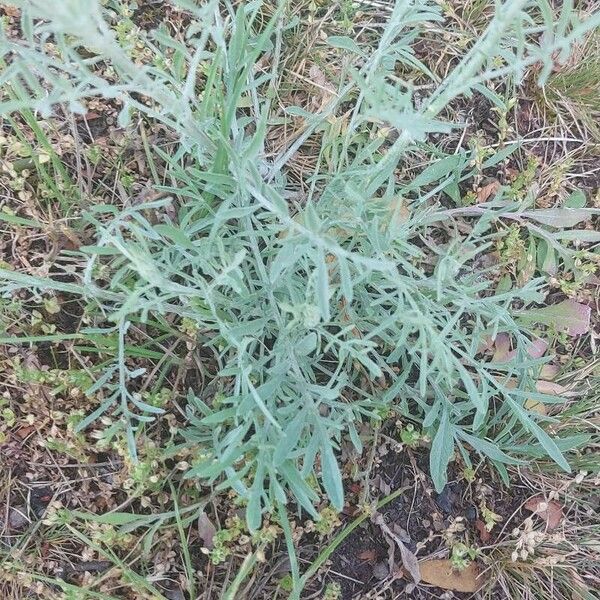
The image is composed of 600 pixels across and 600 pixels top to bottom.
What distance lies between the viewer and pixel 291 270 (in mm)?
1418

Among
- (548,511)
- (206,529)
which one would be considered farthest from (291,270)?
(548,511)

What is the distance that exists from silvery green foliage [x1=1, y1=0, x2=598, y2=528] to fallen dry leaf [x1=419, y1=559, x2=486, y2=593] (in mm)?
301

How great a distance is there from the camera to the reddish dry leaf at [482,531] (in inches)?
71.2

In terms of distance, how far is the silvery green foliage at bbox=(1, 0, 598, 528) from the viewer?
1102 mm

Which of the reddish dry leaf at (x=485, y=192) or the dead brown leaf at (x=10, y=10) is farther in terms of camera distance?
the reddish dry leaf at (x=485, y=192)

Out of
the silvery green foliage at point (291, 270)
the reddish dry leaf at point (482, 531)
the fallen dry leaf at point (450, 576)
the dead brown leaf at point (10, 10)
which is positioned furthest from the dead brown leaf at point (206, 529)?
the dead brown leaf at point (10, 10)

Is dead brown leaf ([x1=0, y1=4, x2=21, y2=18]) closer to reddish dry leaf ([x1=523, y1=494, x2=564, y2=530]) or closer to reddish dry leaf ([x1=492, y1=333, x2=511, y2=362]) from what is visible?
reddish dry leaf ([x1=492, y1=333, x2=511, y2=362])

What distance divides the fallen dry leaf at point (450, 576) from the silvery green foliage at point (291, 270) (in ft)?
0.99

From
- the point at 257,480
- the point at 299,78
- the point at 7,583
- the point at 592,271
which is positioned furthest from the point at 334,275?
the point at 7,583

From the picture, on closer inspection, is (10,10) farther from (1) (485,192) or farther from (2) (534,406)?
(2) (534,406)

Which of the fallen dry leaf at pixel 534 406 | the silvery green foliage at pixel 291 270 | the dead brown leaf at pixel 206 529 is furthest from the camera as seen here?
the fallen dry leaf at pixel 534 406

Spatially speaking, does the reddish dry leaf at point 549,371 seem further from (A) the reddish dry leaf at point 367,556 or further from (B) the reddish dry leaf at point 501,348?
(A) the reddish dry leaf at point 367,556

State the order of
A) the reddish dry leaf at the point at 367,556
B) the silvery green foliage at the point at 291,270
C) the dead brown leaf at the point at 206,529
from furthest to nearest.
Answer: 1. the reddish dry leaf at the point at 367,556
2. the dead brown leaf at the point at 206,529
3. the silvery green foliage at the point at 291,270

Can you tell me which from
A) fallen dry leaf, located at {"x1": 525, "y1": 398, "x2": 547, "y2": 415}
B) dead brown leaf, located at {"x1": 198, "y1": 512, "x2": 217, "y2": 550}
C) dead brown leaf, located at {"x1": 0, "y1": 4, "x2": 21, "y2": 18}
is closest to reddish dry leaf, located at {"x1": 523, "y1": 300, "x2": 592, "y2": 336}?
fallen dry leaf, located at {"x1": 525, "y1": 398, "x2": 547, "y2": 415}
